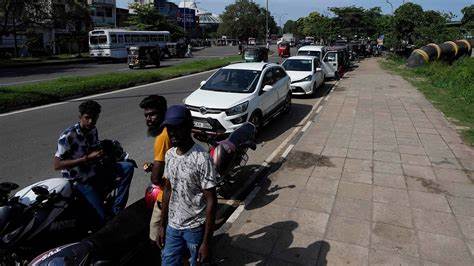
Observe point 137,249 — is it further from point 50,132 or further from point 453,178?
point 50,132

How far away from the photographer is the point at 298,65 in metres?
16.3

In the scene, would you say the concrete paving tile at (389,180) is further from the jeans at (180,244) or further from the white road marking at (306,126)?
the jeans at (180,244)

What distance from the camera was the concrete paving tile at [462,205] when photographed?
5.25 metres

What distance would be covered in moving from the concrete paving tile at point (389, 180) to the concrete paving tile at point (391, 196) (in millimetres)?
173

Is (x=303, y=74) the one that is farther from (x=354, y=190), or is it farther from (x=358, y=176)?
(x=354, y=190)

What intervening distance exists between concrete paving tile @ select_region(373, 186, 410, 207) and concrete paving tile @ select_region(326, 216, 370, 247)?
0.88 metres

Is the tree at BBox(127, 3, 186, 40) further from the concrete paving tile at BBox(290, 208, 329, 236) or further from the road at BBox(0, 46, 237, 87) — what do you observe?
the concrete paving tile at BBox(290, 208, 329, 236)

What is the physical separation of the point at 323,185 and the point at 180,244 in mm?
3694

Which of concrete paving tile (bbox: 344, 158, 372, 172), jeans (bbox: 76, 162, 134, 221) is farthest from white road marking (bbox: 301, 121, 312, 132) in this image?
jeans (bbox: 76, 162, 134, 221)

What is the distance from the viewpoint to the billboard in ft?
251

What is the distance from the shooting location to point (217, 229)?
4.66 metres

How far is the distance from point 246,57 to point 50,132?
23.6 m

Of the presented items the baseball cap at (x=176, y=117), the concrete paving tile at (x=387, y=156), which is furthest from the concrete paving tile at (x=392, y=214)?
the baseball cap at (x=176, y=117)

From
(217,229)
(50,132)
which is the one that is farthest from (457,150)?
(50,132)
